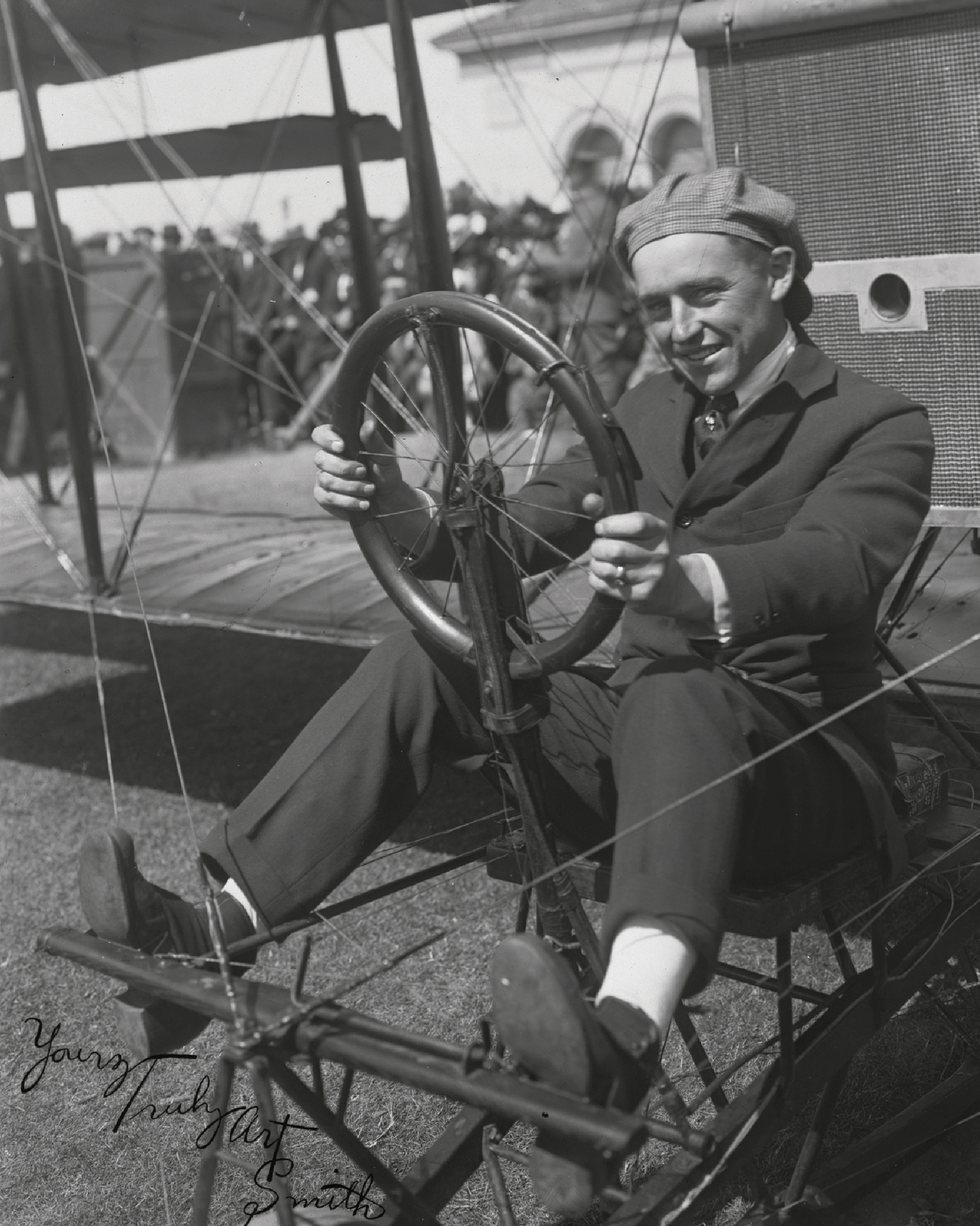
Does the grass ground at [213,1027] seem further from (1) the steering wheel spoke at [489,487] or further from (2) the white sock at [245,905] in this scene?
(1) the steering wheel spoke at [489,487]

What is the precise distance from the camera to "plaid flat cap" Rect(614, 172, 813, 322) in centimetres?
183

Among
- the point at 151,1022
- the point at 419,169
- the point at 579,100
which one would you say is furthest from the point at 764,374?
the point at 579,100

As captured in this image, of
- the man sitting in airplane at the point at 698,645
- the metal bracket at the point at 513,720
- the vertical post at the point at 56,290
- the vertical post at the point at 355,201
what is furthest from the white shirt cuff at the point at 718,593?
the vertical post at the point at 355,201

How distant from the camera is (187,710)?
514cm

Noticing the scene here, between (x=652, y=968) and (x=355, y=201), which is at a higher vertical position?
(x=355, y=201)

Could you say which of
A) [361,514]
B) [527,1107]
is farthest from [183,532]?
[527,1107]

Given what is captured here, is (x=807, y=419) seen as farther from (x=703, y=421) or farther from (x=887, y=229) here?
(x=887, y=229)

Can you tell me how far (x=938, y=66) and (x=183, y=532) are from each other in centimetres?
300

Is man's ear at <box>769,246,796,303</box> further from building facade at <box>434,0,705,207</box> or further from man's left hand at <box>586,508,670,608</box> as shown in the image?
building facade at <box>434,0,705,207</box>

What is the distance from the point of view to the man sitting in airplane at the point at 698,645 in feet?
5.31

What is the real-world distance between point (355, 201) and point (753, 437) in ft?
11.4

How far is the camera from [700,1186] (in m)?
1.62
